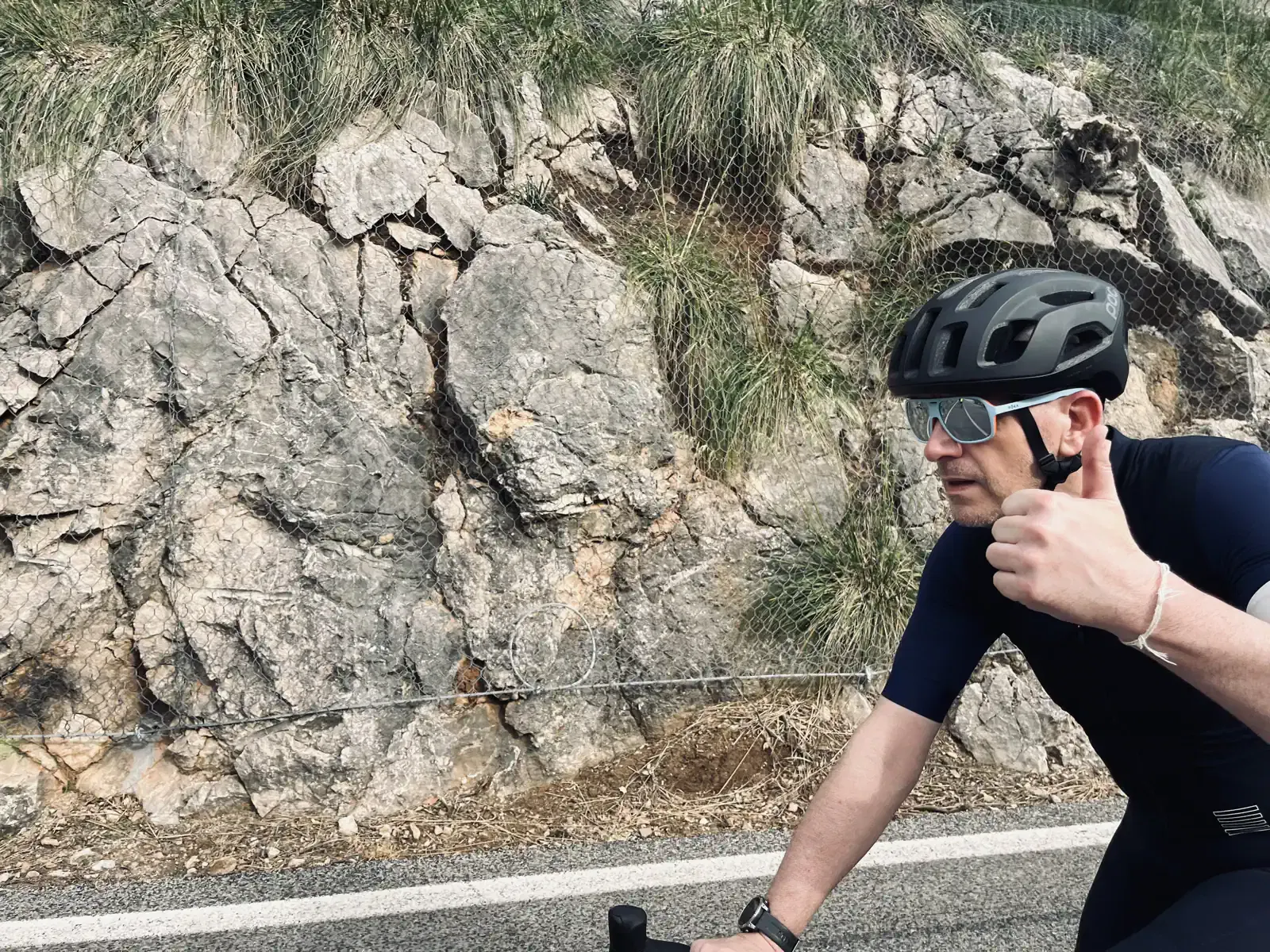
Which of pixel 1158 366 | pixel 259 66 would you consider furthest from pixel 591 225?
pixel 1158 366

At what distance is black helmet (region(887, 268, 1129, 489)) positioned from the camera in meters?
1.86

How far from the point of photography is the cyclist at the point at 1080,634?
169cm

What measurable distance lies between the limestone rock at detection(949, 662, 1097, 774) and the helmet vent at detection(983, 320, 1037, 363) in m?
3.49

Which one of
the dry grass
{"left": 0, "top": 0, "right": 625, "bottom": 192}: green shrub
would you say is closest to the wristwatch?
the dry grass

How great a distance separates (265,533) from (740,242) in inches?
139

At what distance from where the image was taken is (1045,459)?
1.83 m

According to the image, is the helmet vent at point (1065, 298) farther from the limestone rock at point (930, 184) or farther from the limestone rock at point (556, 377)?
the limestone rock at point (930, 184)

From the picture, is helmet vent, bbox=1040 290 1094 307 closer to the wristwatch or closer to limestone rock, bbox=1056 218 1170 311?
the wristwatch

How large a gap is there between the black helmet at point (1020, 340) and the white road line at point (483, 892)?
232cm

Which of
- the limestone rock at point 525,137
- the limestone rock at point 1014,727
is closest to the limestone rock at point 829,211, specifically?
the limestone rock at point 525,137

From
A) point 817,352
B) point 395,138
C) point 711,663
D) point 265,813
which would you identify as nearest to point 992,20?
point 817,352

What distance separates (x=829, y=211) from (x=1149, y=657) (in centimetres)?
560

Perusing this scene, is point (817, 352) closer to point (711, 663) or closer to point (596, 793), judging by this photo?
point (711, 663)

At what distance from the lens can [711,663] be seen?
17.3 ft
